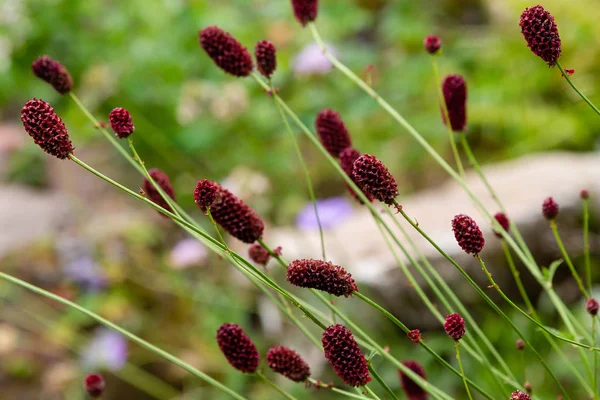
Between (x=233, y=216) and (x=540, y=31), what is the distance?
11.6 inches

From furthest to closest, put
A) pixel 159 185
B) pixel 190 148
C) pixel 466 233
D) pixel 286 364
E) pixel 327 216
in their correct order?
pixel 190 148 → pixel 327 216 → pixel 159 185 → pixel 286 364 → pixel 466 233

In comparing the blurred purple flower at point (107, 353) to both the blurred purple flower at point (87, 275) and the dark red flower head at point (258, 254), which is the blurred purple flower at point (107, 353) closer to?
the blurred purple flower at point (87, 275)

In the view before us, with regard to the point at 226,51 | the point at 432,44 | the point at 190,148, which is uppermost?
the point at 432,44

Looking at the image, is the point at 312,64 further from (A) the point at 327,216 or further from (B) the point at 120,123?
(B) the point at 120,123

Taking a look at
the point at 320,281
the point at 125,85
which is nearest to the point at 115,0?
the point at 125,85

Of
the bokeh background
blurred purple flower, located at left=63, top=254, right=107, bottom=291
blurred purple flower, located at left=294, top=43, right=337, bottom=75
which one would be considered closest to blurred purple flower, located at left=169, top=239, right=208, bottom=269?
the bokeh background

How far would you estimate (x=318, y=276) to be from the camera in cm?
53

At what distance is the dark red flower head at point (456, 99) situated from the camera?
788mm

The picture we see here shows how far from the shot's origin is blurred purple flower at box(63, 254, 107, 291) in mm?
2168

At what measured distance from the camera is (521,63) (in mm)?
3262

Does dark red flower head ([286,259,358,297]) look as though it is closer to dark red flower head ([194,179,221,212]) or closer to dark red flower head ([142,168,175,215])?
dark red flower head ([194,179,221,212])

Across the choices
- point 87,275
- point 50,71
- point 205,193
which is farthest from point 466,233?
point 87,275

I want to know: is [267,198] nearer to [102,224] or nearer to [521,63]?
[102,224]

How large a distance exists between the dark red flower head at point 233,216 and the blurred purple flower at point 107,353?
4.35 ft
